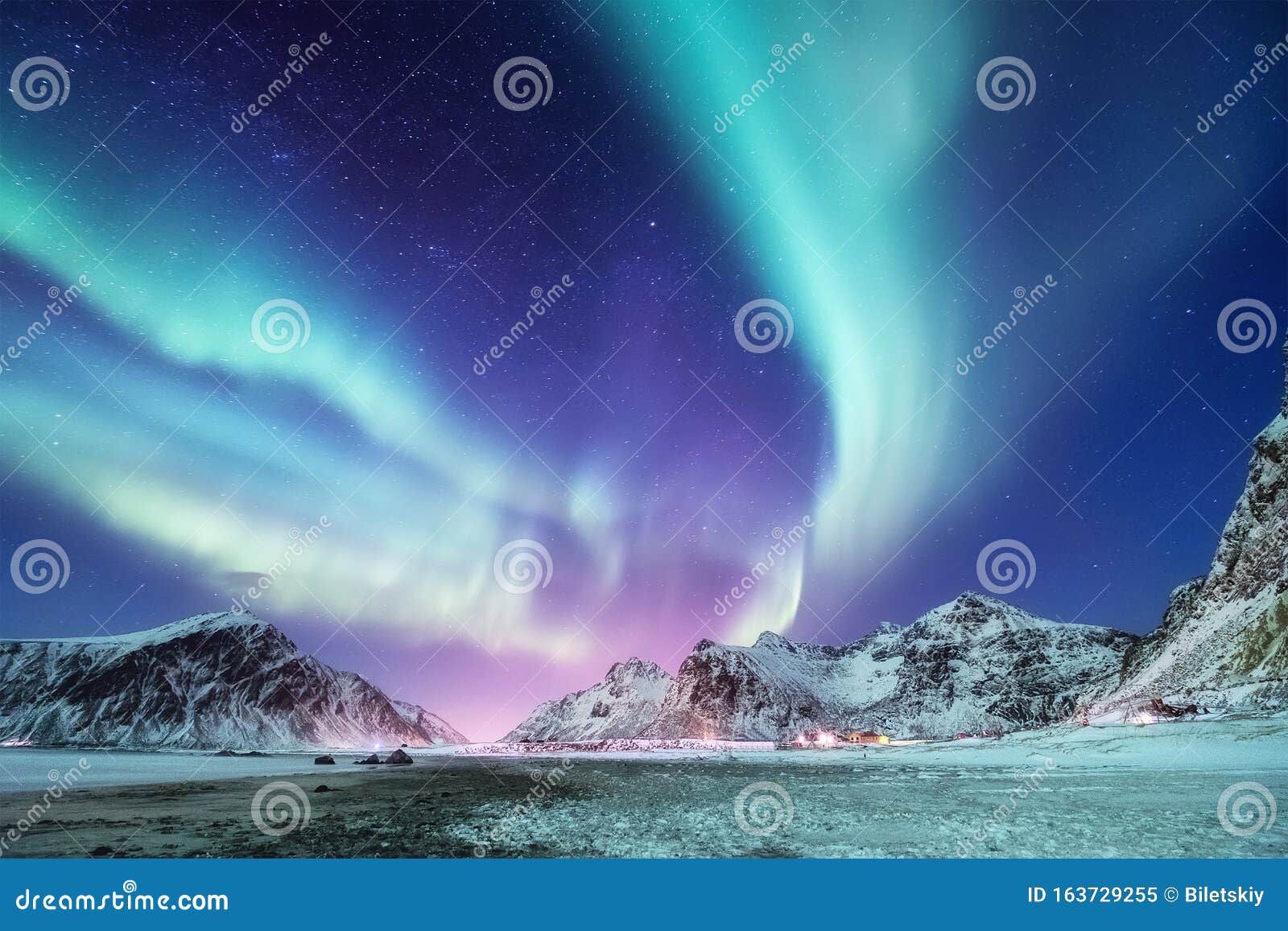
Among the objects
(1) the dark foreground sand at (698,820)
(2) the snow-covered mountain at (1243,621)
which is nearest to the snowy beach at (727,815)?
(1) the dark foreground sand at (698,820)

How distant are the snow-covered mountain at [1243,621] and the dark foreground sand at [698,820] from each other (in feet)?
184

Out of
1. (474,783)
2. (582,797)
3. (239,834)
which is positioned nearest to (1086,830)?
(582,797)

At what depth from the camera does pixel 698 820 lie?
21438 millimetres

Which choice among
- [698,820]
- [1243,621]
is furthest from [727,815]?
[1243,621]

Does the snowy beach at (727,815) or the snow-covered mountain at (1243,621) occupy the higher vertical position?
the snow-covered mountain at (1243,621)

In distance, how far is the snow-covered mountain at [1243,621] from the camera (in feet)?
252

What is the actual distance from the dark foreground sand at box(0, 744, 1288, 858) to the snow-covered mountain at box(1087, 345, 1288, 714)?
184 ft

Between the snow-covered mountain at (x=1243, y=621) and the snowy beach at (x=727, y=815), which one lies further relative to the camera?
the snow-covered mountain at (x=1243, y=621)

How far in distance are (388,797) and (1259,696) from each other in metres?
85.8

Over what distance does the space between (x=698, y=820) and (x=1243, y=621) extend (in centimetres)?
11930

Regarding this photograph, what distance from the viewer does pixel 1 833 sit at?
63.9ft

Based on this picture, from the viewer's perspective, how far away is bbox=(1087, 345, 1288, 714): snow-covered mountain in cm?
7681

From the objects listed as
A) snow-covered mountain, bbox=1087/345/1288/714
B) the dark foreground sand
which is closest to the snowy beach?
the dark foreground sand

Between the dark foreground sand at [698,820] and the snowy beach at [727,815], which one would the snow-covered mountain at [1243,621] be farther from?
the dark foreground sand at [698,820]
